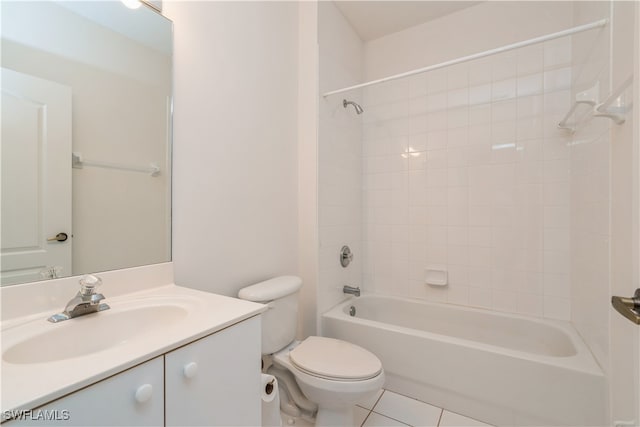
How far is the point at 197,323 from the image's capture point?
76 cm

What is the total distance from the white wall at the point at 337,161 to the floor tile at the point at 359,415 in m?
0.57

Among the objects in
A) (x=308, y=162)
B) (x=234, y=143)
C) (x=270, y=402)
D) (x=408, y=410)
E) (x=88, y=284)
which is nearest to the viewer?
(x=88, y=284)

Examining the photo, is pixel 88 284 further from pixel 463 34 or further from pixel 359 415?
pixel 463 34

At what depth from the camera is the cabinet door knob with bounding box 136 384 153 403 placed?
58 cm

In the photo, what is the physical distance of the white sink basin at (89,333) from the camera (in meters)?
0.67

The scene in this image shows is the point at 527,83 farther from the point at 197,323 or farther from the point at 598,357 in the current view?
the point at 197,323

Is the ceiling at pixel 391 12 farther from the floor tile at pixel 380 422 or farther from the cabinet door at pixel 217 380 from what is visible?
the floor tile at pixel 380 422

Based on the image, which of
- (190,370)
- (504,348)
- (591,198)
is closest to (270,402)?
(190,370)

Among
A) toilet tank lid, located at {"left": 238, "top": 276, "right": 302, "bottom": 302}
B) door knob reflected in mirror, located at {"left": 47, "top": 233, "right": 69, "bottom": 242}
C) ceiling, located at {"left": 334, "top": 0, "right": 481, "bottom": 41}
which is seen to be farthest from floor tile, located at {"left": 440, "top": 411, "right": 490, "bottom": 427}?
ceiling, located at {"left": 334, "top": 0, "right": 481, "bottom": 41}

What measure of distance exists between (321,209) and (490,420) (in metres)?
1.46

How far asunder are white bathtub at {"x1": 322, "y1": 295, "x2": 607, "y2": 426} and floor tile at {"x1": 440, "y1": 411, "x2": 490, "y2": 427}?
1.2 inches

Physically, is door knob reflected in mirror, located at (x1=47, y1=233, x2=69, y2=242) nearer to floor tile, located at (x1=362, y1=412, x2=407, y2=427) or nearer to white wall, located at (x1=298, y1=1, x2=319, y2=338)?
white wall, located at (x1=298, y1=1, x2=319, y2=338)

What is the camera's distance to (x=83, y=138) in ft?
3.03

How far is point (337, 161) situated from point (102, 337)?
5.39 feet
